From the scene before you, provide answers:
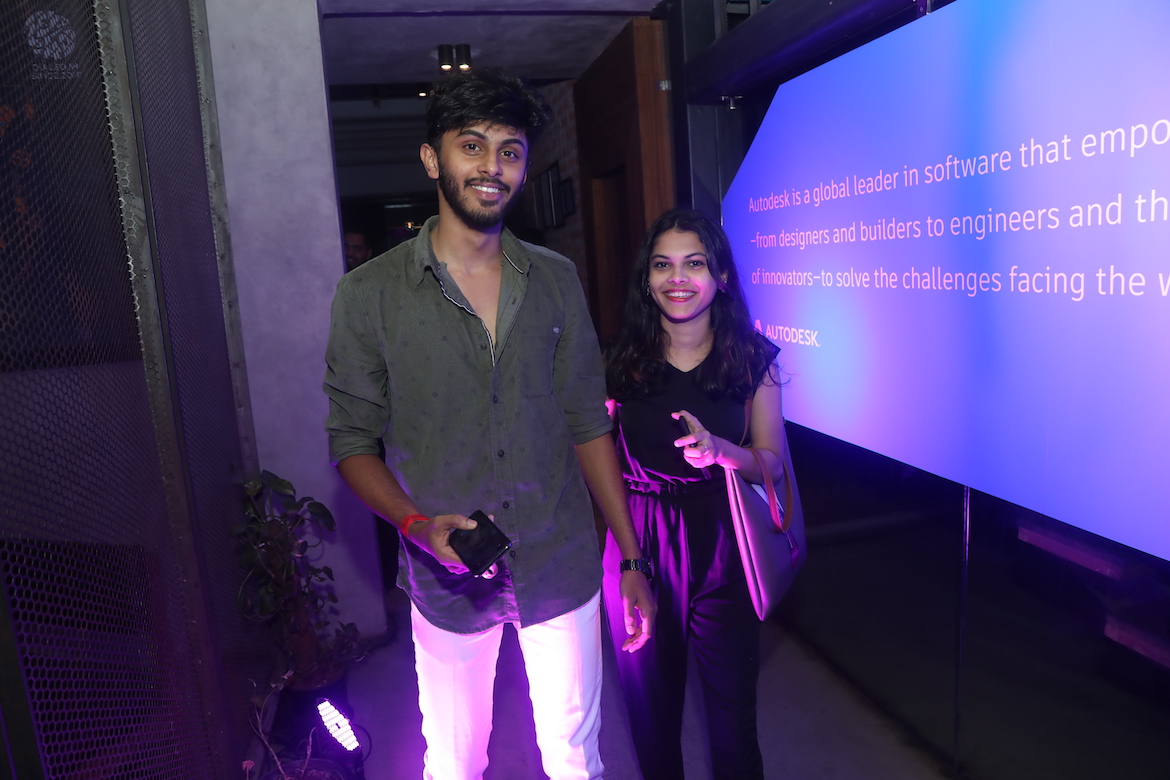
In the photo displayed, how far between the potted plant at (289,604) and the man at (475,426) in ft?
4.38

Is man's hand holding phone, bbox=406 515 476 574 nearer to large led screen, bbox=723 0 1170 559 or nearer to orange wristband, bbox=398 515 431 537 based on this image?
orange wristband, bbox=398 515 431 537

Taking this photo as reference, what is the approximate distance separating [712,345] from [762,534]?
511 mm

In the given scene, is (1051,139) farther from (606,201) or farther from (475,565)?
(606,201)

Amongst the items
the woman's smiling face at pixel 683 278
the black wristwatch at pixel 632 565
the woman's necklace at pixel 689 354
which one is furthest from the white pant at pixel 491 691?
the woman's smiling face at pixel 683 278

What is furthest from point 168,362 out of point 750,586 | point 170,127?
point 750,586

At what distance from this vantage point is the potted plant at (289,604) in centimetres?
271

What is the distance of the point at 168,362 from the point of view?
1976mm

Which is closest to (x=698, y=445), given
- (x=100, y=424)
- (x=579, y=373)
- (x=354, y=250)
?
(x=579, y=373)

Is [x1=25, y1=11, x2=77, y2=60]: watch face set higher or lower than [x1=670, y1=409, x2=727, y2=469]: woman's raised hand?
higher

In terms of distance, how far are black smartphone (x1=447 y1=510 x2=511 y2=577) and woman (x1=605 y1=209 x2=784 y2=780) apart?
2.30 feet

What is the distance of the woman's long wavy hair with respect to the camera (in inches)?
76.2

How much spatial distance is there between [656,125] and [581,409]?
269 cm

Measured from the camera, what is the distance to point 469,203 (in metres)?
1.49

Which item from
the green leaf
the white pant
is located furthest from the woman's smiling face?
the green leaf
